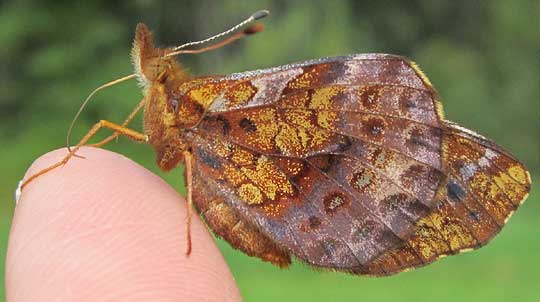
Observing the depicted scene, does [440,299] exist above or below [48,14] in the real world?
below

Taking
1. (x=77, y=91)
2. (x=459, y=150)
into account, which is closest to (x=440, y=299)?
(x=459, y=150)

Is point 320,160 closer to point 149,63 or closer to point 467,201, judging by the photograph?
point 467,201

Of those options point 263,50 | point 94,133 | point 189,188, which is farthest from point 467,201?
point 263,50

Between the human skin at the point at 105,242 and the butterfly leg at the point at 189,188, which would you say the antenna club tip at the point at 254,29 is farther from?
the human skin at the point at 105,242

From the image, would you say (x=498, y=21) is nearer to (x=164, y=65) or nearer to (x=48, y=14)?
(x=48, y=14)

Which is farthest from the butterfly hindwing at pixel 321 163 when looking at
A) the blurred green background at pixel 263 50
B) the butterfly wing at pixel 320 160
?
the blurred green background at pixel 263 50
